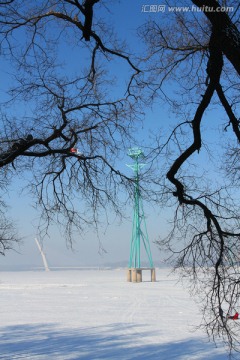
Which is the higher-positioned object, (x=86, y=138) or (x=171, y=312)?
(x=86, y=138)

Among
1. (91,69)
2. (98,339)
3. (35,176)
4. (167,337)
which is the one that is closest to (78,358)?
(98,339)

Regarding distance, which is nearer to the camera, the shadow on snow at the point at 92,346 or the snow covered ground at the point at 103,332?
the shadow on snow at the point at 92,346

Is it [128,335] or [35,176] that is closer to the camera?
[35,176]

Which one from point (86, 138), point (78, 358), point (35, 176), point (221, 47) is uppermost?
point (221, 47)

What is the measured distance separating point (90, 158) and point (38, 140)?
56 cm

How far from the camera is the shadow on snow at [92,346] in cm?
827

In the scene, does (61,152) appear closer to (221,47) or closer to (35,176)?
(35,176)

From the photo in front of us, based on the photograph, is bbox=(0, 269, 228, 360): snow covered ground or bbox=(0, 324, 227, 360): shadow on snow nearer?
bbox=(0, 324, 227, 360): shadow on snow

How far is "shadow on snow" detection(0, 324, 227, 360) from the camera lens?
8.27 metres

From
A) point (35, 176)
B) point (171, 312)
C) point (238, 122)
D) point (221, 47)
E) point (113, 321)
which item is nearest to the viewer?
point (221, 47)

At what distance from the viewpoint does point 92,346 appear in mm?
9203

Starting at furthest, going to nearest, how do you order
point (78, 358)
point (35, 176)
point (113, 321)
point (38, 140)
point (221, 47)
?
point (113, 321) → point (78, 358) → point (35, 176) → point (38, 140) → point (221, 47)

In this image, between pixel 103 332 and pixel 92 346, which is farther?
pixel 103 332

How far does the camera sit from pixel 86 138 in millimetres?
4949
